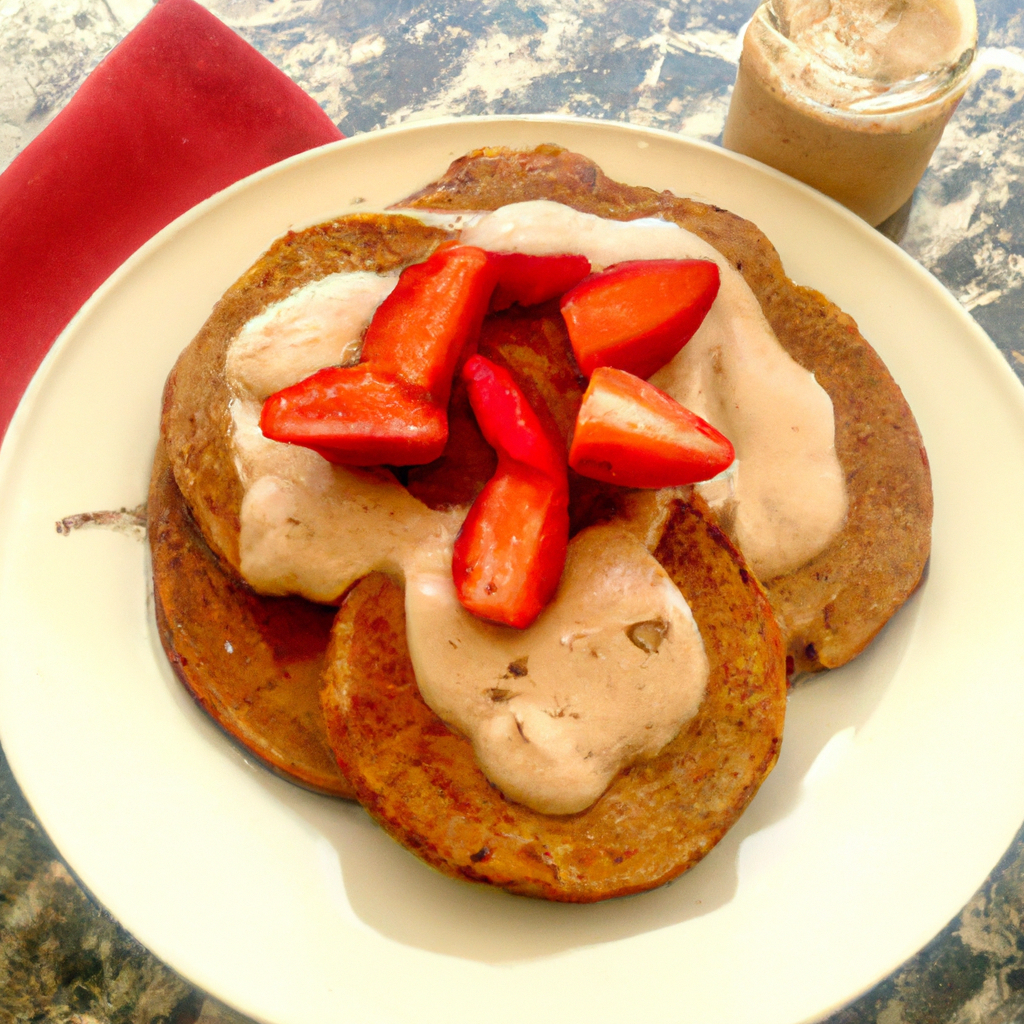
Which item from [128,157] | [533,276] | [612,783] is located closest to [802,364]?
[533,276]

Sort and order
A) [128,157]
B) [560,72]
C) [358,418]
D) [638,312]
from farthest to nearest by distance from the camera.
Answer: [560,72] < [128,157] < [638,312] < [358,418]

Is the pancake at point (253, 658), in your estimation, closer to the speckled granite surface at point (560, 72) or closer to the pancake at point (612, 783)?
the pancake at point (612, 783)

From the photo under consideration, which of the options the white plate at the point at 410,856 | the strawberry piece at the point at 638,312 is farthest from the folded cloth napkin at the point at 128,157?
the strawberry piece at the point at 638,312

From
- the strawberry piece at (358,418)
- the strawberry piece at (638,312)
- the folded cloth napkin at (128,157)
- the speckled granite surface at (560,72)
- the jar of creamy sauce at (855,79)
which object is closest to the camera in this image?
the strawberry piece at (358,418)

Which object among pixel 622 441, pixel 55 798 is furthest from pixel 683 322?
pixel 55 798

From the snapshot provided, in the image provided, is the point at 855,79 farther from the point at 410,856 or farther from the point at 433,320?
the point at 410,856

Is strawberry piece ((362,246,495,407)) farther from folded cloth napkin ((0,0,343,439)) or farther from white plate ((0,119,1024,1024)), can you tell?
folded cloth napkin ((0,0,343,439))

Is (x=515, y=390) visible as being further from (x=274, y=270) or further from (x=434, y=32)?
(x=434, y=32)
